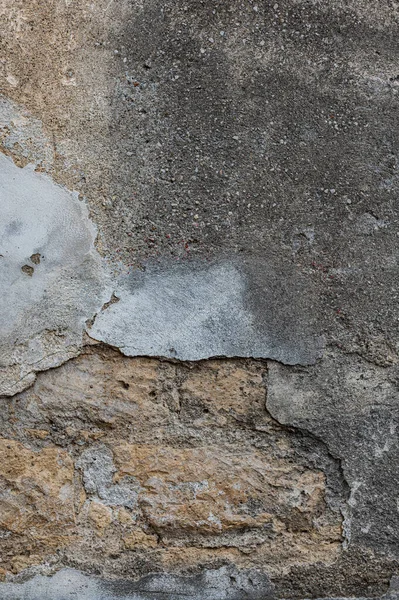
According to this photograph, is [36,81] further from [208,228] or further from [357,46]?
[357,46]

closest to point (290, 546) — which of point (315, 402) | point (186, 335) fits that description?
point (315, 402)

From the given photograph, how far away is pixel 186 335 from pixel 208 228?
28 cm

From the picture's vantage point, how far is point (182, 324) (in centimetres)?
172

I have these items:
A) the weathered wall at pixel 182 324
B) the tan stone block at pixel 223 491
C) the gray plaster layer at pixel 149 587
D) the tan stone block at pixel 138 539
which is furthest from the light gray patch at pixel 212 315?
the gray plaster layer at pixel 149 587

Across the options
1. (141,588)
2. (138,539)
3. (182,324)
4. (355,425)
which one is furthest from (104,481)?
(355,425)

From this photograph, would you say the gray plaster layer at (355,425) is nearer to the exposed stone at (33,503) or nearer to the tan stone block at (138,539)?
the tan stone block at (138,539)

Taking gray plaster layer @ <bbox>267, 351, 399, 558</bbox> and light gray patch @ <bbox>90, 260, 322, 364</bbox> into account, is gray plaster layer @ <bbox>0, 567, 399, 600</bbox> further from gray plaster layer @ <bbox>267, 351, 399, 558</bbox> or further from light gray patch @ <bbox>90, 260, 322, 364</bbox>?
light gray patch @ <bbox>90, 260, 322, 364</bbox>

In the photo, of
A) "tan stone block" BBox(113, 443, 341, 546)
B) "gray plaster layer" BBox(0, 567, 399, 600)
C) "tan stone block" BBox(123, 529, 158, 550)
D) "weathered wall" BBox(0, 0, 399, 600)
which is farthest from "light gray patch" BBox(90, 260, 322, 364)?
"gray plaster layer" BBox(0, 567, 399, 600)

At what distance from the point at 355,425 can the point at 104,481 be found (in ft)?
2.15

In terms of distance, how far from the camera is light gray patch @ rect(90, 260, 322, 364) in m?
1.71

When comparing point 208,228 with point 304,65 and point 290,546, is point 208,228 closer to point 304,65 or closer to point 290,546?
point 304,65

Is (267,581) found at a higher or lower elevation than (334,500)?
lower

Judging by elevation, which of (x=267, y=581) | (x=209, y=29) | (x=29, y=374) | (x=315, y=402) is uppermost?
(x=209, y=29)

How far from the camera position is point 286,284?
1739 mm
